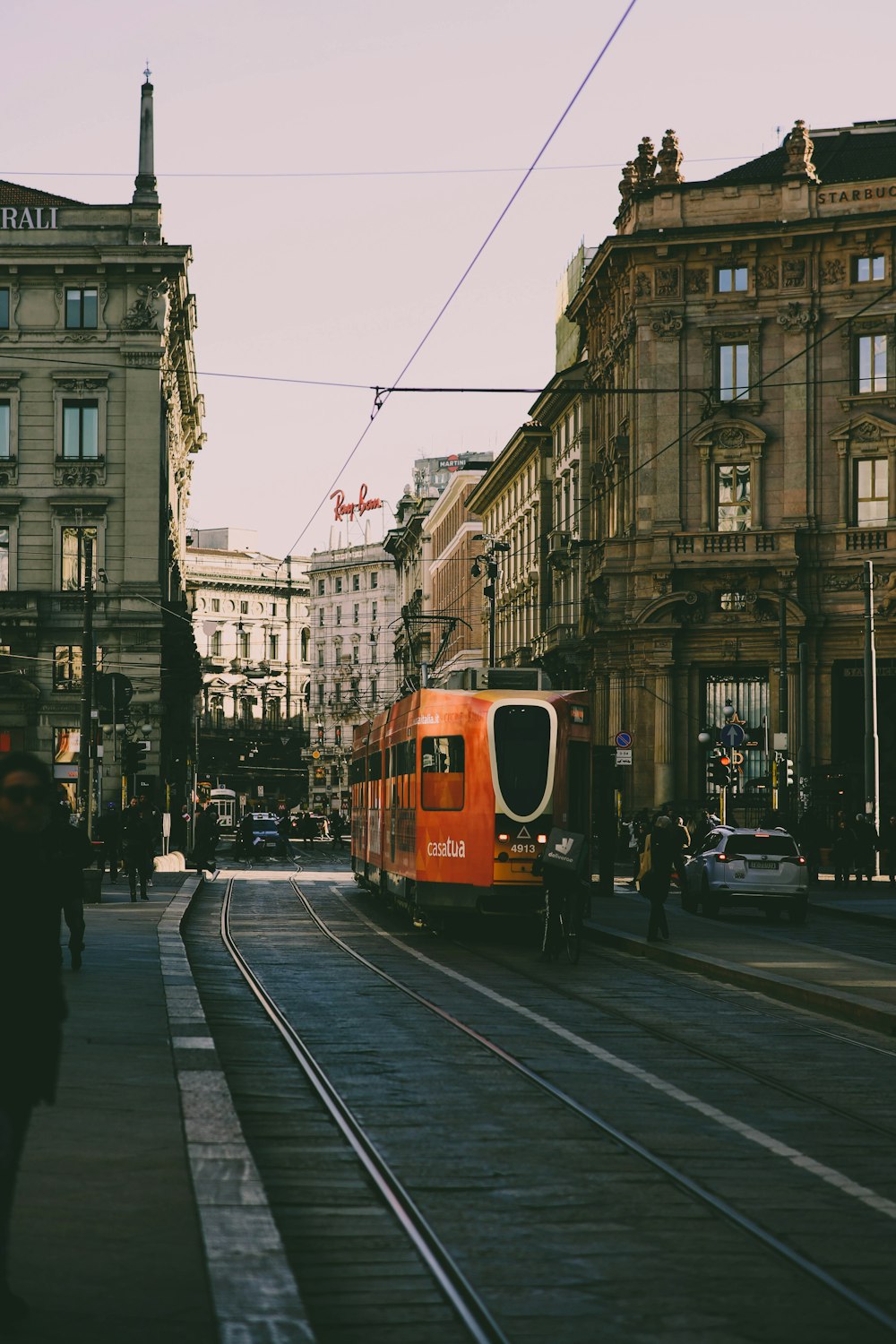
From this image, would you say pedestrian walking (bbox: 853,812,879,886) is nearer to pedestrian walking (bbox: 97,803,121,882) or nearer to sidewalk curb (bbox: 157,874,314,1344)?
pedestrian walking (bbox: 97,803,121,882)

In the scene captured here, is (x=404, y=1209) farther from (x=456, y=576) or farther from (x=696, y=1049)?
(x=456, y=576)

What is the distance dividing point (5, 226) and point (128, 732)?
26.5 meters

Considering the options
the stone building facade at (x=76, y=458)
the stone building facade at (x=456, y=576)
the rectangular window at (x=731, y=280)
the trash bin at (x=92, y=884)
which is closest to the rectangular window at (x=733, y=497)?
the rectangular window at (x=731, y=280)

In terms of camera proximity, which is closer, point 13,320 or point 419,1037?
point 419,1037

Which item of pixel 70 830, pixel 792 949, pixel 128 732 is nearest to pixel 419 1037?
pixel 70 830

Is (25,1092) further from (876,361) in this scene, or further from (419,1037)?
(876,361)

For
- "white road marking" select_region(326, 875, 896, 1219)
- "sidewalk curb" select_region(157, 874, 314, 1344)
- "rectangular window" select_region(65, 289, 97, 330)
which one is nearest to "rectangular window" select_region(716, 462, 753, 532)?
"rectangular window" select_region(65, 289, 97, 330)

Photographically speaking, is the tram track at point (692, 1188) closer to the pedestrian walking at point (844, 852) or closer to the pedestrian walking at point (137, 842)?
the pedestrian walking at point (137, 842)

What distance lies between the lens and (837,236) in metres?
55.8

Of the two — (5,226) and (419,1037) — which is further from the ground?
(5,226)

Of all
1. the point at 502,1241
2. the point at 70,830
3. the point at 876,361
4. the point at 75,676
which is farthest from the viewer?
the point at 75,676

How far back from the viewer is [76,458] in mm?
62750

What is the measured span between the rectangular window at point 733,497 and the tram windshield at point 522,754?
31863 mm

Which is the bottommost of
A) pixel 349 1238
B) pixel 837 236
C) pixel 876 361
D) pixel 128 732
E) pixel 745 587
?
pixel 349 1238
